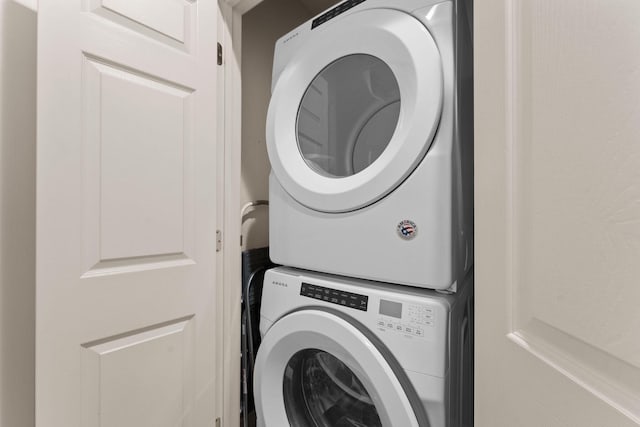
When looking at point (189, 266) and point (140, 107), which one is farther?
point (189, 266)

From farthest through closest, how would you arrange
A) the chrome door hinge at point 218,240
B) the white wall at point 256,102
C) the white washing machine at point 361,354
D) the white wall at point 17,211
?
the white wall at point 256,102
the chrome door hinge at point 218,240
the white wall at point 17,211
the white washing machine at point 361,354

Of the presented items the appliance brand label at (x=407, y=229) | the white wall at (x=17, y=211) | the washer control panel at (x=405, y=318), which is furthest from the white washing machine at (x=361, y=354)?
the white wall at (x=17, y=211)

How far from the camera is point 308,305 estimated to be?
3.21 feet

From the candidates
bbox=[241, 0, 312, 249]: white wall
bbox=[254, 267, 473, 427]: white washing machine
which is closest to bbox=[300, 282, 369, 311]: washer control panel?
bbox=[254, 267, 473, 427]: white washing machine

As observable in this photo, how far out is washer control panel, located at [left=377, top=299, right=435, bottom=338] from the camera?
2.46 feet

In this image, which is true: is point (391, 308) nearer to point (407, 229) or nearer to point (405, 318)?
point (405, 318)

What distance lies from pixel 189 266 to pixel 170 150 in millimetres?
428

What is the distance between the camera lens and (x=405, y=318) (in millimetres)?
781

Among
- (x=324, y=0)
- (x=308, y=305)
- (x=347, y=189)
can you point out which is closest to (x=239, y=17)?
(x=324, y=0)

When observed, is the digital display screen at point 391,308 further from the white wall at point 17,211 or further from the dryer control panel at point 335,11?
the white wall at point 17,211

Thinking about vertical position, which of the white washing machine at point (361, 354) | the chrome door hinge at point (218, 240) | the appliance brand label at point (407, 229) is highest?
the appliance brand label at point (407, 229)

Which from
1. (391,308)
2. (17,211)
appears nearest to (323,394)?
(391,308)

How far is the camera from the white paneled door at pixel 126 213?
2.70 ft

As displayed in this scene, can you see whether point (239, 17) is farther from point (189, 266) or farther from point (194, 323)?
point (194, 323)
